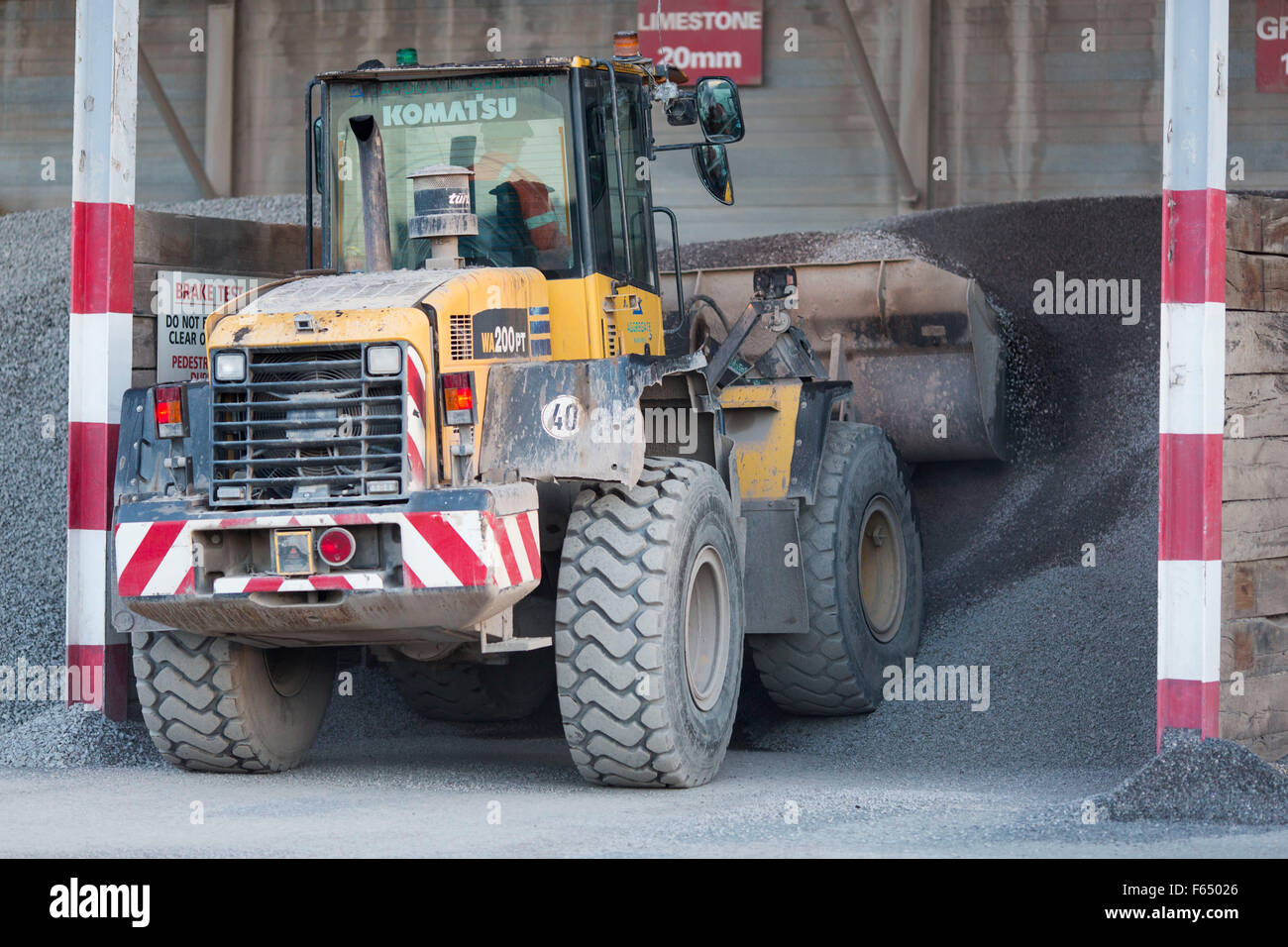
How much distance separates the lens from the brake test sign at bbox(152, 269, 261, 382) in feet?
25.3

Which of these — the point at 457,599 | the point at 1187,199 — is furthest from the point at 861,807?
the point at 1187,199

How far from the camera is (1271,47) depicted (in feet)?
51.4

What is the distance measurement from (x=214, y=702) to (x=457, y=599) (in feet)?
4.19

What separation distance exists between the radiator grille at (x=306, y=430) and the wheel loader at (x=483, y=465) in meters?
0.01

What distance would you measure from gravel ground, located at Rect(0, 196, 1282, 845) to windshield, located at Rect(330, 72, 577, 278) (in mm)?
2343

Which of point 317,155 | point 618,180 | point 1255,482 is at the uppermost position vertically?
point 317,155

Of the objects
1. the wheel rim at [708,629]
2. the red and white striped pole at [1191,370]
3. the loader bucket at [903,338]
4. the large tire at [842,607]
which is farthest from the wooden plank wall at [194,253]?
the red and white striped pole at [1191,370]

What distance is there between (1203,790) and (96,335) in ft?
15.3

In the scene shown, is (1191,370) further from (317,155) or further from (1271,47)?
(1271,47)

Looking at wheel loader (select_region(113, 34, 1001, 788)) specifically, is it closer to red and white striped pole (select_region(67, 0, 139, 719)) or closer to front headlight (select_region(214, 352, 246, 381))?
front headlight (select_region(214, 352, 246, 381))

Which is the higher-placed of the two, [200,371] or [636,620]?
[200,371]

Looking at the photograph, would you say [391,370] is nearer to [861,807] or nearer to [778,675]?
[861,807]

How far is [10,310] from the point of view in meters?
10.1

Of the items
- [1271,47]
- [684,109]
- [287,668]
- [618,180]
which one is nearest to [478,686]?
[287,668]
